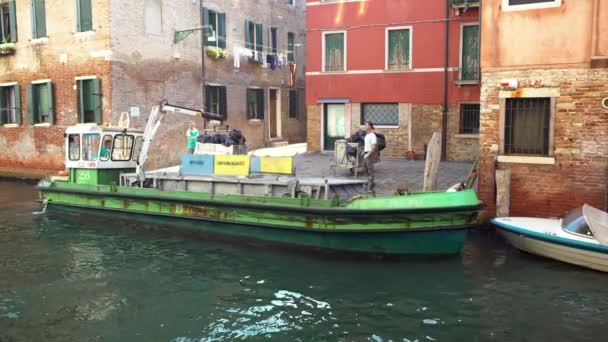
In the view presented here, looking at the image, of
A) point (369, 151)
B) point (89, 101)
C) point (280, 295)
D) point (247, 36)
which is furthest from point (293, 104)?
point (280, 295)

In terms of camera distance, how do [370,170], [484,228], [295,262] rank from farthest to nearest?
[370,170] < [484,228] < [295,262]

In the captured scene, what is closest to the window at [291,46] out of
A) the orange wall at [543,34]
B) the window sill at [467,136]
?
the window sill at [467,136]

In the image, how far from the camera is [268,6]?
25438 millimetres

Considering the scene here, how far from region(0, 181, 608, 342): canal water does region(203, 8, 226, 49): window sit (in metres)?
12.1

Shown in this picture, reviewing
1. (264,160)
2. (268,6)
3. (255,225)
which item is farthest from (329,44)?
(255,225)

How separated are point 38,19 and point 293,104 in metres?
11.9

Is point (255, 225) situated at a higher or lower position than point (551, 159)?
lower

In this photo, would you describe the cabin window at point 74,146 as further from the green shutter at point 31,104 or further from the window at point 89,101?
the green shutter at point 31,104

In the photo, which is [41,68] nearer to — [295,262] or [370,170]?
[370,170]

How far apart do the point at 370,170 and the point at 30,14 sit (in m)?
14.1

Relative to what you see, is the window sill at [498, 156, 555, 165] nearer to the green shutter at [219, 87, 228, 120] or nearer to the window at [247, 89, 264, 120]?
the green shutter at [219, 87, 228, 120]

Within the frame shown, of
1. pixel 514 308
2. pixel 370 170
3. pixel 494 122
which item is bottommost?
pixel 514 308

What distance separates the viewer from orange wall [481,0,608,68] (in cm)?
1012

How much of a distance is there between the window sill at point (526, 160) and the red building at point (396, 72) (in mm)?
6792
